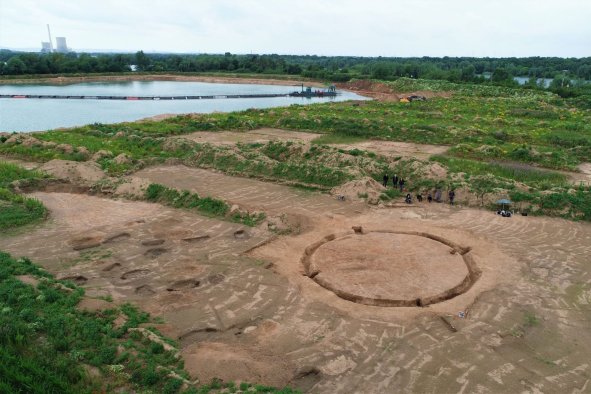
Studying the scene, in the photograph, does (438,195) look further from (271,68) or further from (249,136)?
(271,68)

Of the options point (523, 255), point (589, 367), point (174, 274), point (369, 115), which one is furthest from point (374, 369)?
point (369, 115)

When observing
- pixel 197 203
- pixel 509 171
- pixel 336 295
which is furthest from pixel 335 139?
pixel 336 295

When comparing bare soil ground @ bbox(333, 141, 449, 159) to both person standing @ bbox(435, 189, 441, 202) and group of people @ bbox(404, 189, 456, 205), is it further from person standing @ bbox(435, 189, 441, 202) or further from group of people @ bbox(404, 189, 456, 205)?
group of people @ bbox(404, 189, 456, 205)

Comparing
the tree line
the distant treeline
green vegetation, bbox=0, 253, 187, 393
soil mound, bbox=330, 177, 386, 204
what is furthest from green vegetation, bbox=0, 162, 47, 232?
the distant treeline

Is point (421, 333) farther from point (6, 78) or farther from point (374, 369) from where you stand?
point (6, 78)

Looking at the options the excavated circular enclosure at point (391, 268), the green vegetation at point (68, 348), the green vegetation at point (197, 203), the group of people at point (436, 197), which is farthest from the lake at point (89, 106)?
the excavated circular enclosure at point (391, 268)

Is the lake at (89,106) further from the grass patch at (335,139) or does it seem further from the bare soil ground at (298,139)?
the grass patch at (335,139)
